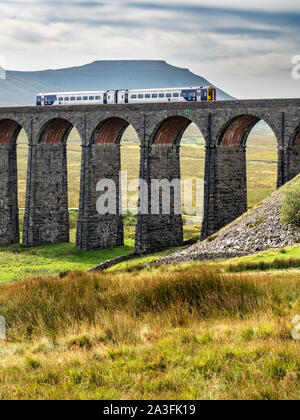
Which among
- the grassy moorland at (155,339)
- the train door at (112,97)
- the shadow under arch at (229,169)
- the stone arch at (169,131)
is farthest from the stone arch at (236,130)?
the grassy moorland at (155,339)

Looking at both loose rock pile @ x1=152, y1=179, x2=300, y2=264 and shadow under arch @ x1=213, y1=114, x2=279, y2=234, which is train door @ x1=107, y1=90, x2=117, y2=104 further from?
loose rock pile @ x1=152, y1=179, x2=300, y2=264

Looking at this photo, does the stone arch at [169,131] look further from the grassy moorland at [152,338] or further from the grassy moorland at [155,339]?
the grassy moorland at [155,339]

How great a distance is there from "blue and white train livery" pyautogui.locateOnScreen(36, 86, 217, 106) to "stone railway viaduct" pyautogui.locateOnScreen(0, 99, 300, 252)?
2205 millimetres

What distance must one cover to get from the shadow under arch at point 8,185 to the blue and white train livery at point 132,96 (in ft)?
14.0

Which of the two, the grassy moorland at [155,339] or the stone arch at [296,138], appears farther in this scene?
the stone arch at [296,138]

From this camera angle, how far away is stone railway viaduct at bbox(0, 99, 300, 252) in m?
37.3

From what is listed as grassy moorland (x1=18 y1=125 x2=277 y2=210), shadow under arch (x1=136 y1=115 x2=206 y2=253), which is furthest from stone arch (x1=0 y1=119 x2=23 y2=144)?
shadow under arch (x1=136 y1=115 x2=206 y2=253)

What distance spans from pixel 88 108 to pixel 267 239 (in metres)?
23.5

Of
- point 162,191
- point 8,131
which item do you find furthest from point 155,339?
point 8,131

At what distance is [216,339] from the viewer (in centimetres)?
1031

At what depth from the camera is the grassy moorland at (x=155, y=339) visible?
8812mm

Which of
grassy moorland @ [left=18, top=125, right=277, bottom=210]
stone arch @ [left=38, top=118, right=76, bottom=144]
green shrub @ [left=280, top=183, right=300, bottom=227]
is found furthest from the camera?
grassy moorland @ [left=18, top=125, right=277, bottom=210]

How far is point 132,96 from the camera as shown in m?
45.8

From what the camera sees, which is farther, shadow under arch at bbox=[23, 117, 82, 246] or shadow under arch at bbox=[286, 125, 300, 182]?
shadow under arch at bbox=[23, 117, 82, 246]
